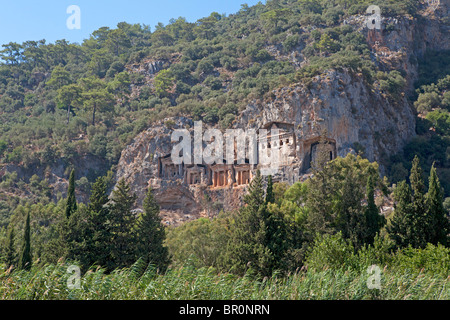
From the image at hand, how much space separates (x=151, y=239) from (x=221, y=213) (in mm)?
21126

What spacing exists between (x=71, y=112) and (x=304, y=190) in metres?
60.1

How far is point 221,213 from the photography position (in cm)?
5616

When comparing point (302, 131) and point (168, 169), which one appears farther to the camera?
point (168, 169)

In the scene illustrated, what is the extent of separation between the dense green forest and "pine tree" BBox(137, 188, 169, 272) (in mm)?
95

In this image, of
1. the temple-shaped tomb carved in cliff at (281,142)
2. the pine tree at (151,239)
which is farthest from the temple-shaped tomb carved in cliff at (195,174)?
the pine tree at (151,239)

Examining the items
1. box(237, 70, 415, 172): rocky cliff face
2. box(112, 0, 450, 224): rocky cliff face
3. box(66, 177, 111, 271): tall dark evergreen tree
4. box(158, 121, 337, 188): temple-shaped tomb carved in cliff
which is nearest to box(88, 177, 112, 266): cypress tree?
box(66, 177, 111, 271): tall dark evergreen tree

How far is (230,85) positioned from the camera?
88750mm

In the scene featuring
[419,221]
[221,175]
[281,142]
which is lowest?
[419,221]

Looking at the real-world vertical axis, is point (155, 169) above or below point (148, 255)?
above

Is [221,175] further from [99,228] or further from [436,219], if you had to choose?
[436,219]

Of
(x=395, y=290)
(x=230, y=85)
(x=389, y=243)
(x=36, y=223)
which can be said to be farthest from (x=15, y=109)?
(x=395, y=290)

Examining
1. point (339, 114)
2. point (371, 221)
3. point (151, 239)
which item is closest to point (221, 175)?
point (339, 114)

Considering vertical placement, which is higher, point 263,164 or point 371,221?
point 263,164
